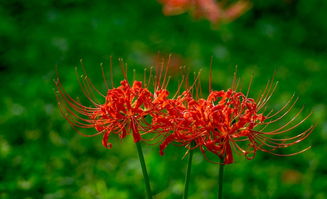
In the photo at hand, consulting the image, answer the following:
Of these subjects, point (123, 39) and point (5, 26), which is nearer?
point (5, 26)

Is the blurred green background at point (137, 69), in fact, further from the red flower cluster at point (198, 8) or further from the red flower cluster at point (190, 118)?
the red flower cluster at point (190, 118)

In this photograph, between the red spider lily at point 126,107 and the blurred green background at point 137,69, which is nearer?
the red spider lily at point 126,107

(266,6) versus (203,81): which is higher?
(266,6)

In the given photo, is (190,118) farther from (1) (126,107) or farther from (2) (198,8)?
(2) (198,8)

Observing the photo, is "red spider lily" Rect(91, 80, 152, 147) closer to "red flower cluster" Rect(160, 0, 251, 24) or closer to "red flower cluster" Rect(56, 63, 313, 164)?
"red flower cluster" Rect(56, 63, 313, 164)

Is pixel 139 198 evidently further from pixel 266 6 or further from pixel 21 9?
pixel 266 6

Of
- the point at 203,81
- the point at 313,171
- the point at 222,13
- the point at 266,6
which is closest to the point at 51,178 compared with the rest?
the point at 313,171

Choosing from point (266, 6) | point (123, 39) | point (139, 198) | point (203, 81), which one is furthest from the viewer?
point (266, 6)

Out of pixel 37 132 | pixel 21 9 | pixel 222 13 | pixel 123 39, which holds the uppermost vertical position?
pixel 21 9

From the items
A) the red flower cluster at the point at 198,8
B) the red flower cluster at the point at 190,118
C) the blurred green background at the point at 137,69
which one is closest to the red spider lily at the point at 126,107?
the red flower cluster at the point at 190,118
